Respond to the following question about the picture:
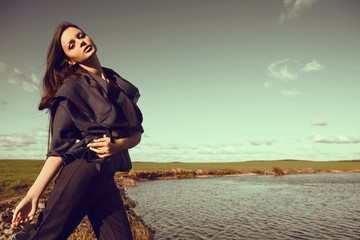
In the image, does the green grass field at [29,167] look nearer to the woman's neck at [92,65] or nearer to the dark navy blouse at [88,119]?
the woman's neck at [92,65]

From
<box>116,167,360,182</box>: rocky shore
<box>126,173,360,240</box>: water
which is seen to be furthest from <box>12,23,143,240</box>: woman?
<box>116,167,360,182</box>: rocky shore

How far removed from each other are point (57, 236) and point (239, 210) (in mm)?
16070

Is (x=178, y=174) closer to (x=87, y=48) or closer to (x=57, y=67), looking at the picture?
(x=57, y=67)

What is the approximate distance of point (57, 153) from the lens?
1.68 m

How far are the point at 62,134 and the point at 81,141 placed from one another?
0.14 meters

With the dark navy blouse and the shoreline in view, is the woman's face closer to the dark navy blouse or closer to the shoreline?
the dark navy blouse

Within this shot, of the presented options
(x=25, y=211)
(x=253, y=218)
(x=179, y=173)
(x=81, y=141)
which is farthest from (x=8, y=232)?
(x=179, y=173)

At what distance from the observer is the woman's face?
79.7 inches

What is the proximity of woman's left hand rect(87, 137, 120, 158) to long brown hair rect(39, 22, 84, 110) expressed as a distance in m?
0.62

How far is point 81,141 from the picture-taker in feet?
5.87

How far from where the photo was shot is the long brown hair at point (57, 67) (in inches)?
80.1

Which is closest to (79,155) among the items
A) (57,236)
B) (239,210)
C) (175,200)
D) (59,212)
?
(59,212)

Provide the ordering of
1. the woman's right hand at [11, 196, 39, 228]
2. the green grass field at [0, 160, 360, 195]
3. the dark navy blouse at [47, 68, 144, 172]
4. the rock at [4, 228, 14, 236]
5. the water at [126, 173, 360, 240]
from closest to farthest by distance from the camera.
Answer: the woman's right hand at [11, 196, 39, 228], the dark navy blouse at [47, 68, 144, 172], the rock at [4, 228, 14, 236], the water at [126, 173, 360, 240], the green grass field at [0, 160, 360, 195]

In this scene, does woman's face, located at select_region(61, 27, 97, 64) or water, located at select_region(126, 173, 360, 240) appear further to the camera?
water, located at select_region(126, 173, 360, 240)
